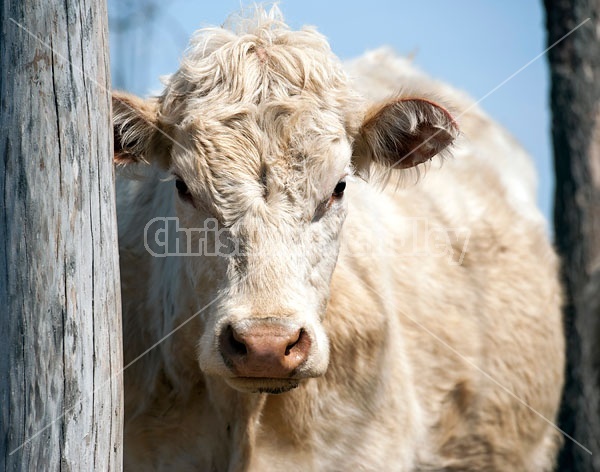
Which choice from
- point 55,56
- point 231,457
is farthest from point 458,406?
point 55,56

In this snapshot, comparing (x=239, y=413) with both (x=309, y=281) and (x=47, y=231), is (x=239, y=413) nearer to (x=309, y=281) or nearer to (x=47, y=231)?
(x=309, y=281)

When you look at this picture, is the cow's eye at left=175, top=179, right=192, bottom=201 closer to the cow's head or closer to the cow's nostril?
the cow's head

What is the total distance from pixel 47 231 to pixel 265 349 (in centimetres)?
80

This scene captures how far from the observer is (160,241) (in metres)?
4.27

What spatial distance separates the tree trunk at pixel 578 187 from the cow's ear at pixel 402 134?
316cm

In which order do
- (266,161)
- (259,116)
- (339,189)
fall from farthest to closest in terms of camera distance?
1. (339,189)
2. (259,116)
3. (266,161)

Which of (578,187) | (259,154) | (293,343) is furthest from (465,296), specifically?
(293,343)

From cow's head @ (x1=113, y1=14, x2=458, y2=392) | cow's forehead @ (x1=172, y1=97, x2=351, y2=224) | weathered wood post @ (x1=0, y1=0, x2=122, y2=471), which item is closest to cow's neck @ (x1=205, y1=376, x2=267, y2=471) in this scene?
cow's head @ (x1=113, y1=14, x2=458, y2=392)

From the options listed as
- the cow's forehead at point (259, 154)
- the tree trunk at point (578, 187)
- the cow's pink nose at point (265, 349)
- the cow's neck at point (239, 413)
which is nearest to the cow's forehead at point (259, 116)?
the cow's forehead at point (259, 154)

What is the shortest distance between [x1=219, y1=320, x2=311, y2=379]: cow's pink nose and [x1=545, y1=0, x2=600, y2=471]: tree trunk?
4038 millimetres

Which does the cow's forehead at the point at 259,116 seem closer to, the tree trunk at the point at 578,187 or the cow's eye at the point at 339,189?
the cow's eye at the point at 339,189

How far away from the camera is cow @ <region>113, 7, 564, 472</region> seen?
348cm

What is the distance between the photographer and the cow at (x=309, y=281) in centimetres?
348

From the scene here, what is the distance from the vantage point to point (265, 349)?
10.3 feet
